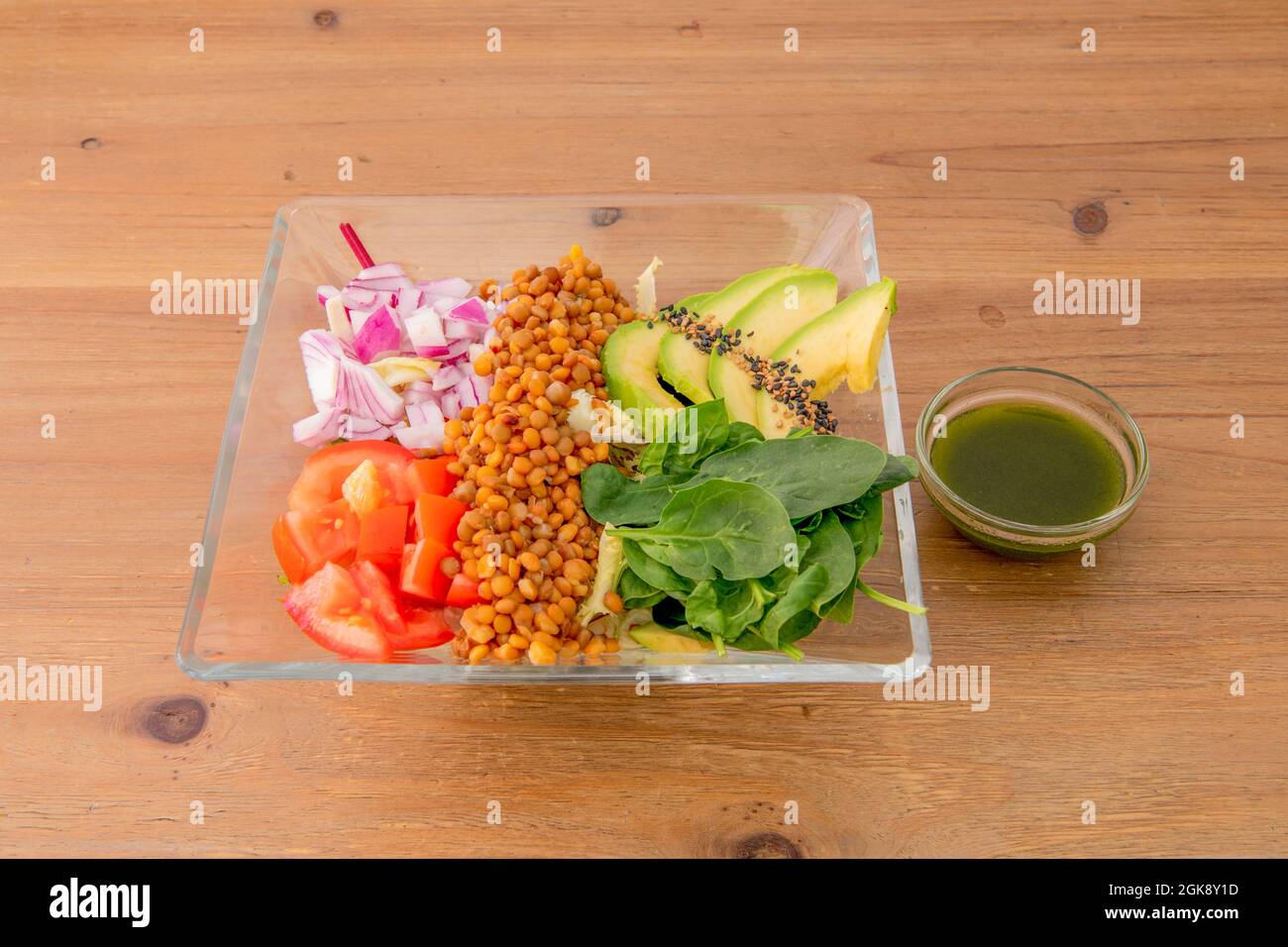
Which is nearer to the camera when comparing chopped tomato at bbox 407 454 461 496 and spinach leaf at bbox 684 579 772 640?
spinach leaf at bbox 684 579 772 640

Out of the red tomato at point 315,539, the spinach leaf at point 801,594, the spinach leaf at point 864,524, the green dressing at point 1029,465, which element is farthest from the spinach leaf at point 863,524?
the red tomato at point 315,539

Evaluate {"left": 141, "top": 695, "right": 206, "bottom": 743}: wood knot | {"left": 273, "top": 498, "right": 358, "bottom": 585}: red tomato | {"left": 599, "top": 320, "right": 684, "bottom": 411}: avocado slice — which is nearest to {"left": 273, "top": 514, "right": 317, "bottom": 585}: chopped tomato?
{"left": 273, "top": 498, "right": 358, "bottom": 585}: red tomato

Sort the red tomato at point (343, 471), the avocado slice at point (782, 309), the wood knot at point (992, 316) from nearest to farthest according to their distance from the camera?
the red tomato at point (343, 471), the avocado slice at point (782, 309), the wood knot at point (992, 316)

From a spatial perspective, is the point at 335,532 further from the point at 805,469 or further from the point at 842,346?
the point at 842,346

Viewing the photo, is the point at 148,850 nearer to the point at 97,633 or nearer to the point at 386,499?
the point at 97,633

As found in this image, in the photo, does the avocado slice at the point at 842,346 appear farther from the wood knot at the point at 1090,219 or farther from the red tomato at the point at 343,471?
the wood knot at the point at 1090,219

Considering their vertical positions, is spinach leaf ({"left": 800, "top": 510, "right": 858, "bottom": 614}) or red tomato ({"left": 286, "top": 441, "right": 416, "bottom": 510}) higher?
red tomato ({"left": 286, "top": 441, "right": 416, "bottom": 510})

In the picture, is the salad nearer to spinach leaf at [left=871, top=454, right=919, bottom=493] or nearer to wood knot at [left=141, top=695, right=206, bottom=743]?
spinach leaf at [left=871, top=454, right=919, bottom=493]

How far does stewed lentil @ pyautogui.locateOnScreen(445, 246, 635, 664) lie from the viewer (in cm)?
162

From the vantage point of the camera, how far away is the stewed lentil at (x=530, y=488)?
63.7 inches

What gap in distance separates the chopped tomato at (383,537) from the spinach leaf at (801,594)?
58 centimetres

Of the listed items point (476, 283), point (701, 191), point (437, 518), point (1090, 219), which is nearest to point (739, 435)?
point (437, 518)

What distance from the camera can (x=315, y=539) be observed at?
172cm

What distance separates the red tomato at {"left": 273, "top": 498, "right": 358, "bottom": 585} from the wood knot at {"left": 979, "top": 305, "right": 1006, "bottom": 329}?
1338mm
